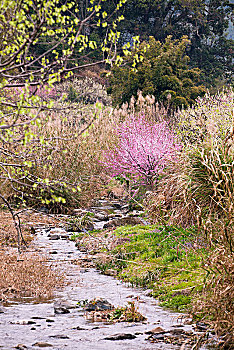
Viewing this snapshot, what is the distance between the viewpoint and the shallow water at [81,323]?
511 centimetres

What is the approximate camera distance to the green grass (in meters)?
6.79

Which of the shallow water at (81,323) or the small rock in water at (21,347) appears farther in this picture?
the shallow water at (81,323)

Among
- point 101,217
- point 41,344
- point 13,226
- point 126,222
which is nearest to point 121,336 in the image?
point 41,344

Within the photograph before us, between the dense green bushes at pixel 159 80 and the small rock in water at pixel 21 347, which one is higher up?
the dense green bushes at pixel 159 80

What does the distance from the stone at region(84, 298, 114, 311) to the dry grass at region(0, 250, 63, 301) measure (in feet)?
3.08

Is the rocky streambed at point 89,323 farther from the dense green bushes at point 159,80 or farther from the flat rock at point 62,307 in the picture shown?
the dense green bushes at point 159,80

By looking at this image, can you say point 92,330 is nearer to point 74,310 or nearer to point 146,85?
point 74,310

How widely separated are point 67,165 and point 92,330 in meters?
10.4

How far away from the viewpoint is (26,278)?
25.0ft

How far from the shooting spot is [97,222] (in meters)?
13.8

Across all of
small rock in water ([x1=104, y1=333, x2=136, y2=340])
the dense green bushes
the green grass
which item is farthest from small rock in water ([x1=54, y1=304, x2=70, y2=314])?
the dense green bushes

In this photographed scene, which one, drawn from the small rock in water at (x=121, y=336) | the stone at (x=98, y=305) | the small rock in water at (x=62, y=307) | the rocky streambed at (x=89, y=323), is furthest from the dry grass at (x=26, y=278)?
the small rock in water at (x=121, y=336)

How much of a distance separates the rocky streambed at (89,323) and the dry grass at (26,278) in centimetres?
24

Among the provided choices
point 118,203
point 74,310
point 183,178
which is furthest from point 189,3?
point 74,310
